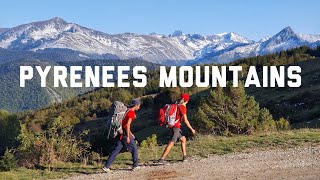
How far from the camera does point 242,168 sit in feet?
47.0

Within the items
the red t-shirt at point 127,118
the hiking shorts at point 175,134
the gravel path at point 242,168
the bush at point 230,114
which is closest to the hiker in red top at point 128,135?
the red t-shirt at point 127,118

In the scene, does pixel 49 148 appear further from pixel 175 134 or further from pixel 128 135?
pixel 175 134

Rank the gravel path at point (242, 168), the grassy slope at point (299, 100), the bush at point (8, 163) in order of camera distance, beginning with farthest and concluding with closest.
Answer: the grassy slope at point (299, 100) → the bush at point (8, 163) → the gravel path at point (242, 168)

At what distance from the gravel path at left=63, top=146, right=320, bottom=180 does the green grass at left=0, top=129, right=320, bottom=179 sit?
0.97m

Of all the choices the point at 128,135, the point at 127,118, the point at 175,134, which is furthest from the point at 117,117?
the point at 175,134

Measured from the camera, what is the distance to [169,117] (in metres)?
15.3

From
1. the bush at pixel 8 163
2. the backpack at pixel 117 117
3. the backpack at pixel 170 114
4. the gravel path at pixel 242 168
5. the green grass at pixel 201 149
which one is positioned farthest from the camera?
the bush at pixel 8 163

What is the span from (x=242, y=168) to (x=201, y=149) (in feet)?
13.7

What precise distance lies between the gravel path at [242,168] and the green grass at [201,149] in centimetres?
97

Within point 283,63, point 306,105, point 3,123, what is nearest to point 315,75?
point 306,105

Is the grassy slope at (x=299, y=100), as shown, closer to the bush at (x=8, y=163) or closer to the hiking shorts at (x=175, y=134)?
the hiking shorts at (x=175, y=134)

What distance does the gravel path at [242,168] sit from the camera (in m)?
13.4

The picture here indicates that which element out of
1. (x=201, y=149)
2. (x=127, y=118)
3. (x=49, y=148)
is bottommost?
(x=201, y=149)

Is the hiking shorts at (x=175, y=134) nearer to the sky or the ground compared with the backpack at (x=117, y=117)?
nearer to the ground
